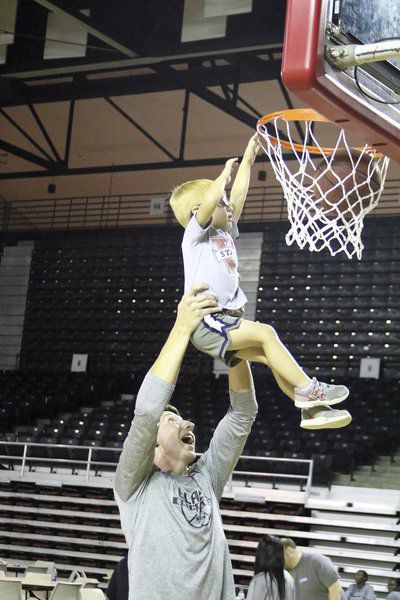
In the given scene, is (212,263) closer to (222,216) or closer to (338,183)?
(222,216)

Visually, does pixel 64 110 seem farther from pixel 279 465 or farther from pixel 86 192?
pixel 279 465

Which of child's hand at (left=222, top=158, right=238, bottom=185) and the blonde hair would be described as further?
the blonde hair

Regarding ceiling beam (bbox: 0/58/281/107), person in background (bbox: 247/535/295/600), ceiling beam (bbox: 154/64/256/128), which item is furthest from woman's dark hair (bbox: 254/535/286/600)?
ceiling beam (bbox: 0/58/281/107)

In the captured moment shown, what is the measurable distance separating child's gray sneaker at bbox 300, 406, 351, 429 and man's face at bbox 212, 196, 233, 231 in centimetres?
84

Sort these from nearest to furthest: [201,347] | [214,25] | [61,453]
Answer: [201,347]
[214,25]
[61,453]

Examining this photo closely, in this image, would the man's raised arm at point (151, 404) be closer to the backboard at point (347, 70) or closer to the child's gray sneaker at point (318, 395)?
the child's gray sneaker at point (318, 395)

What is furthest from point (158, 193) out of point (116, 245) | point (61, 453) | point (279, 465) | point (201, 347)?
point (201, 347)

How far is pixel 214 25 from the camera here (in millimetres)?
14406

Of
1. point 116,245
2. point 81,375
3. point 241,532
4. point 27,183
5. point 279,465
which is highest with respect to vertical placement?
point 27,183

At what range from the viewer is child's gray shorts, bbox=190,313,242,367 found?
3.35m

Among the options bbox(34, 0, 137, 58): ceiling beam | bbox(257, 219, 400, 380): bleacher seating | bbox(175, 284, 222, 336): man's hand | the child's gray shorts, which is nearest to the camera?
bbox(175, 284, 222, 336): man's hand

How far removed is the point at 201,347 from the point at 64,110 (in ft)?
60.0

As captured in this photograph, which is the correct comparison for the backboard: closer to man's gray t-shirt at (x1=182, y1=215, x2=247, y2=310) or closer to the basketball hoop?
the basketball hoop

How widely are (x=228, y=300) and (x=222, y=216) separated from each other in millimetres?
327
